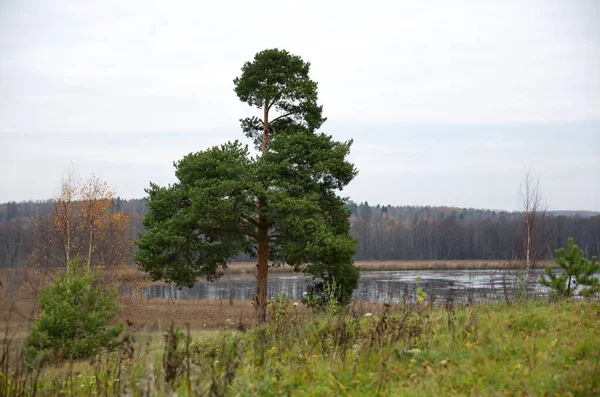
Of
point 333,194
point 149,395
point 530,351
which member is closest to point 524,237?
point 333,194

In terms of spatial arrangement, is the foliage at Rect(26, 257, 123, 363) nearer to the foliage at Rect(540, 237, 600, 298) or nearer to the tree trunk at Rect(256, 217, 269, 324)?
the tree trunk at Rect(256, 217, 269, 324)

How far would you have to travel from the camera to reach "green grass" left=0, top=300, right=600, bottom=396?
14.3ft

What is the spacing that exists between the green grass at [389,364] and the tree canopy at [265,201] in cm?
867

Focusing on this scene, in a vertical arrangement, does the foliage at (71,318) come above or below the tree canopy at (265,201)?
below

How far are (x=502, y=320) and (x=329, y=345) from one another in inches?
106

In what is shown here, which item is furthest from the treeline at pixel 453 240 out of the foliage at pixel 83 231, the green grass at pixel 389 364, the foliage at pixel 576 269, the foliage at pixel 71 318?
the green grass at pixel 389 364

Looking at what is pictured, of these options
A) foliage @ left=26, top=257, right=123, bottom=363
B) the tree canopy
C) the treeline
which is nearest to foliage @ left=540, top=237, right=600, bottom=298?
the tree canopy

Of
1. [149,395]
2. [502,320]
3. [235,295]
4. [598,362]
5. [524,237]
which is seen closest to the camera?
[149,395]

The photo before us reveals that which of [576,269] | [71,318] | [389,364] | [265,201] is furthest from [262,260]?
[389,364]

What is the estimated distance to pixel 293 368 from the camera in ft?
17.3

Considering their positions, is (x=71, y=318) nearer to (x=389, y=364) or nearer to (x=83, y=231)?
(x=389, y=364)

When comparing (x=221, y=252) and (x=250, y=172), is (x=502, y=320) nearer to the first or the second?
(x=250, y=172)

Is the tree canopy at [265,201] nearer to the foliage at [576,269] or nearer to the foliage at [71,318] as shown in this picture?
the foliage at [71,318]

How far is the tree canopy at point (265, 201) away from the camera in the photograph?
621 inches
